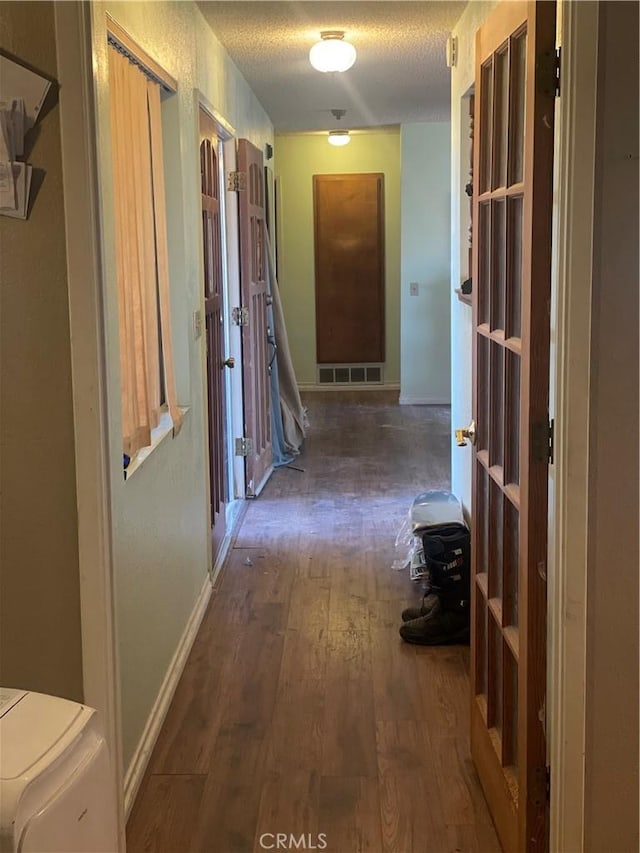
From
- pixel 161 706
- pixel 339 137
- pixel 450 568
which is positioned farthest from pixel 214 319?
pixel 339 137

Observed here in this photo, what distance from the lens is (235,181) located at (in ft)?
16.8

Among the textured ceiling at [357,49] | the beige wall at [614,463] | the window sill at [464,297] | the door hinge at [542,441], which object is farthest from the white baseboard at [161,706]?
the textured ceiling at [357,49]

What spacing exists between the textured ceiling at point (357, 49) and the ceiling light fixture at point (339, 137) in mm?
808

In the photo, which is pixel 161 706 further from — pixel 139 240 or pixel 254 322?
pixel 254 322

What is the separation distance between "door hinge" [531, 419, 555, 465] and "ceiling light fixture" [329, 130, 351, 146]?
670 centimetres

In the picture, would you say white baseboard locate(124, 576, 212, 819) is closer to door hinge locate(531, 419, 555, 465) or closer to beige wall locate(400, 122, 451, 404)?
door hinge locate(531, 419, 555, 465)

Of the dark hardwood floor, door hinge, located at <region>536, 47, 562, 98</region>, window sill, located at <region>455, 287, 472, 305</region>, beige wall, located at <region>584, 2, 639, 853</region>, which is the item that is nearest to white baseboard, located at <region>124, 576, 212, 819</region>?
the dark hardwood floor

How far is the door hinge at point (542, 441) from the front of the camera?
1.96 meters

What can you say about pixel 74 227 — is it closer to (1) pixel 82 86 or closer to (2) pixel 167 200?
(1) pixel 82 86

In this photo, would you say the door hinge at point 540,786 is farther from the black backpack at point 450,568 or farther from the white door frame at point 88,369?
the black backpack at point 450,568

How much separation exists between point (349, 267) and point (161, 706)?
6.66 meters

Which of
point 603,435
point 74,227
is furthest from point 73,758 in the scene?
point 603,435

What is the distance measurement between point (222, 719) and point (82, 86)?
196 cm

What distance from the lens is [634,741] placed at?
1.96 meters
